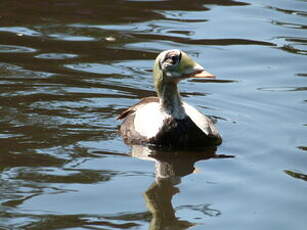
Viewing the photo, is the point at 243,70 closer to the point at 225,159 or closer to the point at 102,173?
the point at 225,159

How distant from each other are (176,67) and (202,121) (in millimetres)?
622

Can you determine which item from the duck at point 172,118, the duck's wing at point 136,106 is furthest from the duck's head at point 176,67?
the duck's wing at point 136,106

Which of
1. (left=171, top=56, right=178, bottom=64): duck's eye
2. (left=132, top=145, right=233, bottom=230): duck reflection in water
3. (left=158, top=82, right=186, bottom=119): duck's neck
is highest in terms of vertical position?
(left=171, top=56, right=178, bottom=64): duck's eye

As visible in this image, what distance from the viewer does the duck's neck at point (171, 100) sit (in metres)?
9.77

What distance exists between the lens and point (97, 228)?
7.39 metres

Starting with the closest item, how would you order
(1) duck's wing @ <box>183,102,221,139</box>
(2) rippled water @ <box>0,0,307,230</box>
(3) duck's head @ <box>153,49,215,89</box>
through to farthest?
(2) rippled water @ <box>0,0,307,230</box> < (3) duck's head @ <box>153,49,215,89</box> < (1) duck's wing @ <box>183,102,221,139</box>

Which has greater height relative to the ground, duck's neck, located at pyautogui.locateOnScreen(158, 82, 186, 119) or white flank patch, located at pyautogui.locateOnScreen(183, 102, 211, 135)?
duck's neck, located at pyautogui.locateOnScreen(158, 82, 186, 119)

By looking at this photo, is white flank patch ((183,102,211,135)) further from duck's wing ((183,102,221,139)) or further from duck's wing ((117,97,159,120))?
duck's wing ((117,97,159,120))

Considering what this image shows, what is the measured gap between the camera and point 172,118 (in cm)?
971

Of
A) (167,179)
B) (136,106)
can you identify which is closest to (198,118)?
(136,106)

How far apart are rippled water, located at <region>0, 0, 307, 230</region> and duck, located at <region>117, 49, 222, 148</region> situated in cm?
17

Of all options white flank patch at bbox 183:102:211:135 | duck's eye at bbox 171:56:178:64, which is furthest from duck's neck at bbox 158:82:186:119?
duck's eye at bbox 171:56:178:64

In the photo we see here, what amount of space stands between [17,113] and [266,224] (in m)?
3.63

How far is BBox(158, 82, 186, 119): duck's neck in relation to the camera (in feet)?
32.1
